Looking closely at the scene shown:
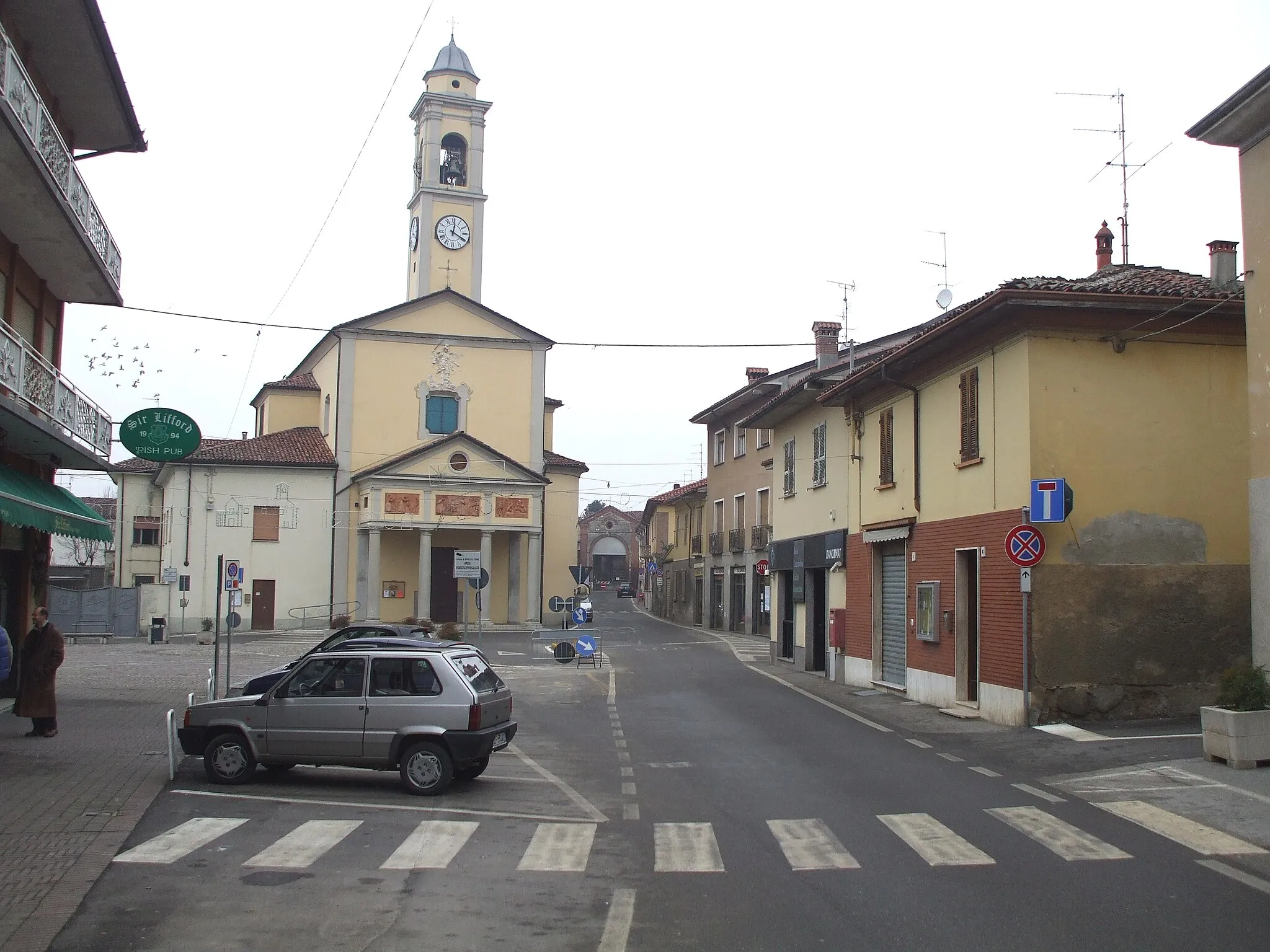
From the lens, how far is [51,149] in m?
15.5

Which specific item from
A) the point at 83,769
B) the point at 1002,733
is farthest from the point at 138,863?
the point at 1002,733

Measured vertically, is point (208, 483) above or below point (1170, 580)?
above

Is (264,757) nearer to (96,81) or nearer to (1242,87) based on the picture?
(96,81)

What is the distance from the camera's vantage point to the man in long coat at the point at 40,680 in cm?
1512

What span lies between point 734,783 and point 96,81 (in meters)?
14.0

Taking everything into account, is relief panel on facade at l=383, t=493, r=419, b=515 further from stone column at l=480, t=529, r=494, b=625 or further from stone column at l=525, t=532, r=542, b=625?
stone column at l=525, t=532, r=542, b=625

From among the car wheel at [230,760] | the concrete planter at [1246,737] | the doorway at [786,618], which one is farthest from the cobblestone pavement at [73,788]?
the doorway at [786,618]

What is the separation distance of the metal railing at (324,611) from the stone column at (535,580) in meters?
7.16

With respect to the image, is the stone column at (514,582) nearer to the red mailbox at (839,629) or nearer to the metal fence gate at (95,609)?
the metal fence gate at (95,609)

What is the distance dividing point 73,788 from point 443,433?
40.4m

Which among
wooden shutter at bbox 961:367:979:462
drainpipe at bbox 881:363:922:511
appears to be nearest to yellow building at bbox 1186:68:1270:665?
wooden shutter at bbox 961:367:979:462

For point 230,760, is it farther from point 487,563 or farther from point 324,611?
point 324,611

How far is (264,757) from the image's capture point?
12141 millimetres

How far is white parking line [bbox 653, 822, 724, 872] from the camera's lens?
866 cm
